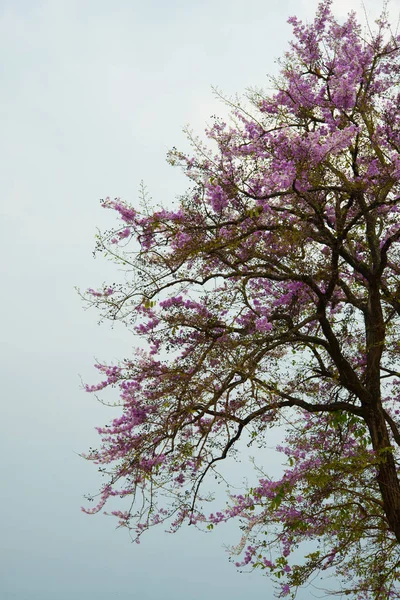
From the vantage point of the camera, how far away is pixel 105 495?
9.42 metres

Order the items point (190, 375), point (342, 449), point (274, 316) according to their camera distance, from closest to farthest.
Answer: point (190, 375), point (274, 316), point (342, 449)

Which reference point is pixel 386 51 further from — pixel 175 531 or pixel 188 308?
pixel 175 531

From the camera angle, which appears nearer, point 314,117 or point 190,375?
point 190,375

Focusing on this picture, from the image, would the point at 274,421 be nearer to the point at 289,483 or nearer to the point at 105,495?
the point at 289,483

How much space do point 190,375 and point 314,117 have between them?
188 inches

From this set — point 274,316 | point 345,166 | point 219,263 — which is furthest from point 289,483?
point 345,166

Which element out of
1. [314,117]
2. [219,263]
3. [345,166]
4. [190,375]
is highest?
[314,117]

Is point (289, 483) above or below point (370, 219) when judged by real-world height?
below

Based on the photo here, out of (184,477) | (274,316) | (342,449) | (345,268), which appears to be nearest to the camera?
(184,477)

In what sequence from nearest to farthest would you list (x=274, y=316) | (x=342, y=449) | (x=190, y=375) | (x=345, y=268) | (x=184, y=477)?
(x=190, y=375), (x=184, y=477), (x=274, y=316), (x=342, y=449), (x=345, y=268)

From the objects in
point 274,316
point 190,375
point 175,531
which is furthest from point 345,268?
point 175,531

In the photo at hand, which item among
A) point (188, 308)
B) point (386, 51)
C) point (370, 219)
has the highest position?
point (386, 51)

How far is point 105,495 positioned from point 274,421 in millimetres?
2759

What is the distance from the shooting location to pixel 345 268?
441 inches
